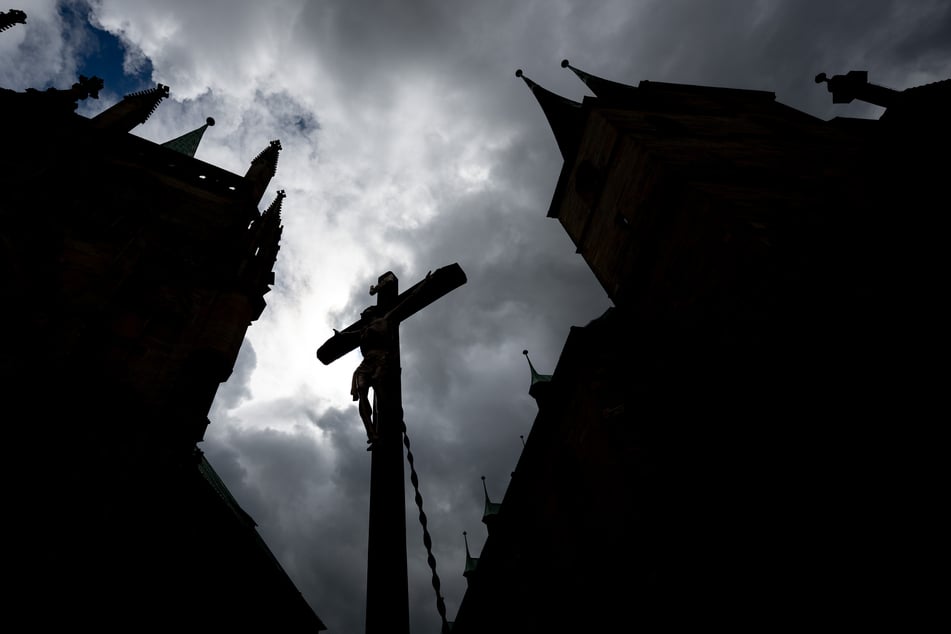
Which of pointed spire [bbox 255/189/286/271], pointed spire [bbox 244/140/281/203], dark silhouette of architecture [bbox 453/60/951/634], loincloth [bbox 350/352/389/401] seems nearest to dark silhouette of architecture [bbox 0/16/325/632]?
pointed spire [bbox 255/189/286/271]

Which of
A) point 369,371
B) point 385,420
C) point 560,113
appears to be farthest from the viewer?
point 560,113

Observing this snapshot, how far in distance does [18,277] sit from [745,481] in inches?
545

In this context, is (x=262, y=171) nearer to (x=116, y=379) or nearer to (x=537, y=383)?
(x=116, y=379)

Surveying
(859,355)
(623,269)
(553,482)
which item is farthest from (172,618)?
(623,269)

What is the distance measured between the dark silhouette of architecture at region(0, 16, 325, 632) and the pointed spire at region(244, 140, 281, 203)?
1429mm

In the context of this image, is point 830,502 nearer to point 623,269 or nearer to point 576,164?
point 623,269

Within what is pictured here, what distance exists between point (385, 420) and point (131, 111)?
19921 millimetres

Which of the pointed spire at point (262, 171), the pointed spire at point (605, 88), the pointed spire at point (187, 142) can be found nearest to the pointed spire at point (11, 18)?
the pointed spire at point (262, 171)

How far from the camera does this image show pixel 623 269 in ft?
49.9

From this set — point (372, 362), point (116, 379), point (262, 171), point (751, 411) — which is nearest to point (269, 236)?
point (262, 171)

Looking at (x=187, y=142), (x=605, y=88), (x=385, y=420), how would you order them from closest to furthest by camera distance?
(x=385, y=420), (x=605, y=88), (x=187, y=142)

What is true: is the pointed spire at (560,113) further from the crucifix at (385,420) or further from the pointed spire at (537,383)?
the crucifix at (385,420)

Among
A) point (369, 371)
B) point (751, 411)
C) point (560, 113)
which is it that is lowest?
point (369, 371)

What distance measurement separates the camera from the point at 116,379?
9453 mm
